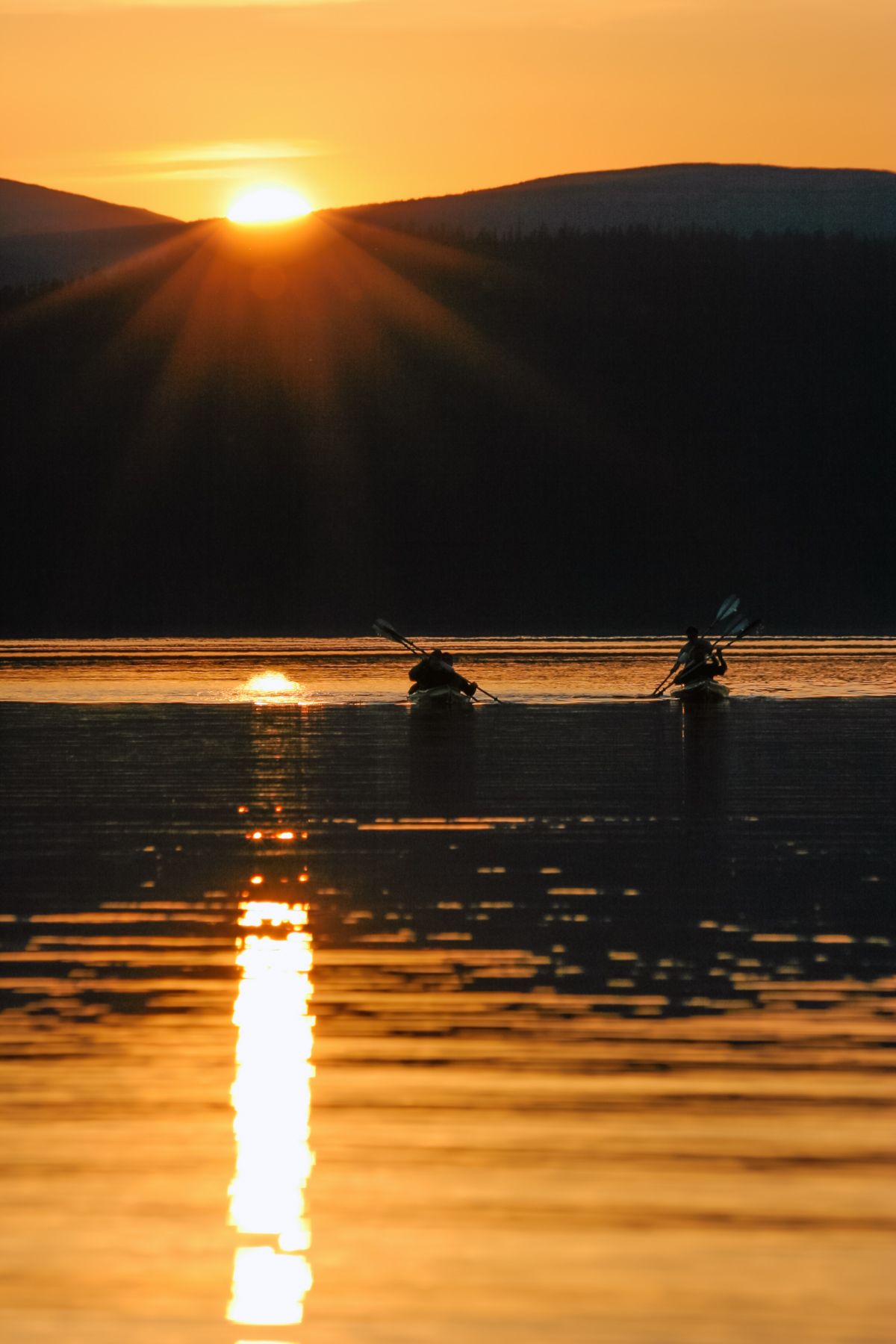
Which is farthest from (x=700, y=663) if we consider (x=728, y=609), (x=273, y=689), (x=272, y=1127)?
(x=272, y=1127)

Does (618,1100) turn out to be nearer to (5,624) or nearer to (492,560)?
(5,624)

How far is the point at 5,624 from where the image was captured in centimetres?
14275

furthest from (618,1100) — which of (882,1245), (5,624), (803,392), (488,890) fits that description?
(803,392)

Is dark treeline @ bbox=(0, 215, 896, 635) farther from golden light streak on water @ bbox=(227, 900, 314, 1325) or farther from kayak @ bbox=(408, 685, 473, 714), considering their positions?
golden light streak on water @ bbox=(227, 900, 314, 1325)

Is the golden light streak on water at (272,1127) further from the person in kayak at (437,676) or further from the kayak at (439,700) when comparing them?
the person in kayak at (437,676)

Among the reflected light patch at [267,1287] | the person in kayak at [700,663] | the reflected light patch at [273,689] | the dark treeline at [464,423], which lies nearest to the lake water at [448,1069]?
the reflected light patch at [267,1287]

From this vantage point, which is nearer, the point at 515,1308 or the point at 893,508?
the point at 515,1308

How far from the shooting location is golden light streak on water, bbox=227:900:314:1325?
7.74 meters

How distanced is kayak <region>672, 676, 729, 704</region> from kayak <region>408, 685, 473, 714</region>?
480 centimetres

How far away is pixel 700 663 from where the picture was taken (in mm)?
49656

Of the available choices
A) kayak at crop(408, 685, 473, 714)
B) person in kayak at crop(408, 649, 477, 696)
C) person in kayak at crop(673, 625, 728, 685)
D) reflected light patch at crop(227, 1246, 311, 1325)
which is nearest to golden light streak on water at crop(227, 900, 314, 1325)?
reflected light patch at crop(227, 1246, 311, 1325)

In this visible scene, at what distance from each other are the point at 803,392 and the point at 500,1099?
174m

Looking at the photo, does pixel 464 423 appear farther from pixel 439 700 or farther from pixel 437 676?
pixel 439 700

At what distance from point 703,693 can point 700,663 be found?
631 mm
